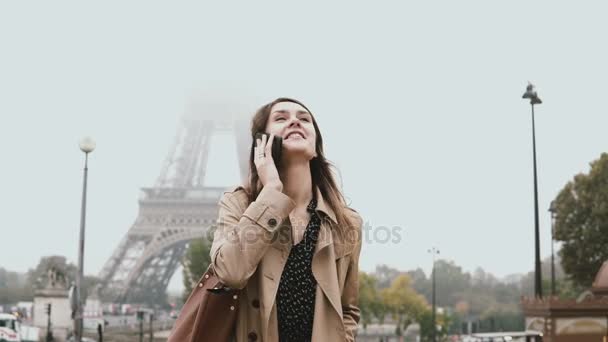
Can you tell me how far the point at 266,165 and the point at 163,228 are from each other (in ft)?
247

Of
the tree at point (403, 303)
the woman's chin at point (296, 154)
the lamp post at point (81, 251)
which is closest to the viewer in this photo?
the woman's chin at point (296, 154)

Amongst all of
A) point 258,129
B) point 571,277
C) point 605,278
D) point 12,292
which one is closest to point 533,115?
point 605,278

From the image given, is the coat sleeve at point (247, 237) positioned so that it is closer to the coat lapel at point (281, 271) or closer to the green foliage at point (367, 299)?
the coat lapel at point (281, 271)

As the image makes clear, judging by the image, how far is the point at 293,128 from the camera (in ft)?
10.9

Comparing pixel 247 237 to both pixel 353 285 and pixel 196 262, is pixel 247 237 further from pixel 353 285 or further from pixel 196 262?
pixel 196 262

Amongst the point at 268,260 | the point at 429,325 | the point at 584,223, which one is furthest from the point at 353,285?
the point at 429,325

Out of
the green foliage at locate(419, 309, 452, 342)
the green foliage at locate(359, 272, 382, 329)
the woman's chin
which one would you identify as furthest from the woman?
the green foliage at locate(419, 309, 452, 342)

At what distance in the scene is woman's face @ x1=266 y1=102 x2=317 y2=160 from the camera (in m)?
3.26

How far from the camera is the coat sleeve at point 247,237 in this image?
9.54 ft

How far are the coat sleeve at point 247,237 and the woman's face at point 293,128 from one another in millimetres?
238

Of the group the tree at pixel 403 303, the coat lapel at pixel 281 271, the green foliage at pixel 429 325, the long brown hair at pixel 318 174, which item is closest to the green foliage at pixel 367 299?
the tree at pixel 403 303

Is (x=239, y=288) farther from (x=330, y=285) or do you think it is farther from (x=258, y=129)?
(x=258, y=129)

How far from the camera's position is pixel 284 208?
3.06 m

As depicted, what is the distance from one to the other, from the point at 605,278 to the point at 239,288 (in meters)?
16.3
